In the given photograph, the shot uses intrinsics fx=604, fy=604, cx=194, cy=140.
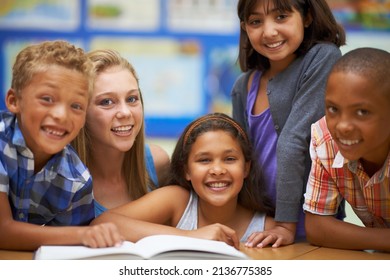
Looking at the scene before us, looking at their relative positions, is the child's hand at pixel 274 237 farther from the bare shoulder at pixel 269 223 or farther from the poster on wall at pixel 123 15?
the poster on wall at pixel 123 15

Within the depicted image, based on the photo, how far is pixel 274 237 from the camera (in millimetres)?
1188

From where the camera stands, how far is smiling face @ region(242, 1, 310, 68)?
1.28 m

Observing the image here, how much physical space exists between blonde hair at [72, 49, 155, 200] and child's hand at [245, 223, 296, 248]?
313mm

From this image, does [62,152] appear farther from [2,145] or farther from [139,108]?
[139,108]

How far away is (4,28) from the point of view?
2.40 meters

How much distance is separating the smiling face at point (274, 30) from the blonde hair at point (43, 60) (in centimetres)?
40

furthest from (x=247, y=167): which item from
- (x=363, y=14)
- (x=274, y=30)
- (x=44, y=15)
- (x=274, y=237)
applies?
(x=44, y=15)

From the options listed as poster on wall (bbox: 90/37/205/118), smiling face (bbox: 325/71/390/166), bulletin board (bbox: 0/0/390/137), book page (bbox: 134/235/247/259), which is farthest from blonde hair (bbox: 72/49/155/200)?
poster on wall (bbox: 90/37/205/118)

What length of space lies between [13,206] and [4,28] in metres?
1.49

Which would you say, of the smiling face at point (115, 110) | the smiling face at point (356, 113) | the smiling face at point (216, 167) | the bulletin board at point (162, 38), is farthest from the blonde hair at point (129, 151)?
the bulletin board at point (162, 38)

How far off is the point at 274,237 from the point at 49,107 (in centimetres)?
50

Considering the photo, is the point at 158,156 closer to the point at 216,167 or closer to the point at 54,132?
the point at 216,167

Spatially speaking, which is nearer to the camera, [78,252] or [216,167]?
[78,252]

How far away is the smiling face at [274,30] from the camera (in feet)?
4.21
